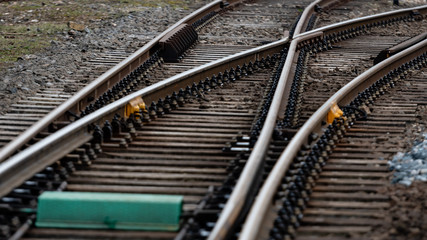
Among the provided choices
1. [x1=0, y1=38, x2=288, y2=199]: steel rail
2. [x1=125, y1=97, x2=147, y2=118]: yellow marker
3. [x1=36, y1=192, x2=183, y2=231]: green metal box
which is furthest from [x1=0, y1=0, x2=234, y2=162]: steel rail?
[x1=36, y1=192, x2=183, y2=231]: green metal box

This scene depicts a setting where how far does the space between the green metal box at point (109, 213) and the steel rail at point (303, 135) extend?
52 centimetres

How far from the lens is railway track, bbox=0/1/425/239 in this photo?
480cm

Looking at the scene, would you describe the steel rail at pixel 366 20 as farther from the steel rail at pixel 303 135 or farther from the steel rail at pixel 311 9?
the steel rail at pixel 303 135

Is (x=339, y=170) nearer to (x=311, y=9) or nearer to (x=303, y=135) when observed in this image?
(x=303, y=135)

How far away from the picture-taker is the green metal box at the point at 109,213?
15.4ft

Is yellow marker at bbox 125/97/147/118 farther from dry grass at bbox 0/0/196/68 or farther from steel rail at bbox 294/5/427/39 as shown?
steel rail at bbox 294/5/427/39

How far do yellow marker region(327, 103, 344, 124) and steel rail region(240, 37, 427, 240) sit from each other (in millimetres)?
42

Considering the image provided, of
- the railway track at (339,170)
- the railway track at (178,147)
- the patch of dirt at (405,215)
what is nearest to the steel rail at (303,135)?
the railway track at (339,170)

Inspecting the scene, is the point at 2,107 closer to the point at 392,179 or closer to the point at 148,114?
the point at 148,114

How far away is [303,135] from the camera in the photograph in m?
6.18

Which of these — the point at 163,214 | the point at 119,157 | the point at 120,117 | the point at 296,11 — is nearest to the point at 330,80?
the point at 120,117

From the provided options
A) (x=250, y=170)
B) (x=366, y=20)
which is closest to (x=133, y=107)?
(x=250, y=170)

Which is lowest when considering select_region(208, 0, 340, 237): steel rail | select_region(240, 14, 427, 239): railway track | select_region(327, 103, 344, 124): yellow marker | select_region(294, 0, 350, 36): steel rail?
select_region(240, 14, 427, 239): railway track

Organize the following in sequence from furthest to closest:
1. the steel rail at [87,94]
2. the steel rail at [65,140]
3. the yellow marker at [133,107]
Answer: the yellow marker at [133,107] → the steel rail at [87,94] → the steel rail at [65,140]
